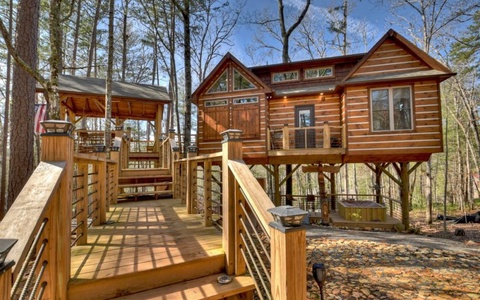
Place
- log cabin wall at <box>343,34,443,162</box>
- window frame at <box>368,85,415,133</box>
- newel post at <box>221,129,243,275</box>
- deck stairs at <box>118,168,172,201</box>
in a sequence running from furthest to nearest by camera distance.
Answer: window frame at <box>368,85,415,133</box>, log cabin wall at <box>343,34,443,162</box>, deck stairs at <box>118,168,172,201</box>, newel post at <box>221,129,243,275</box>

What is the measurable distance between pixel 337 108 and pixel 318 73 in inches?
82.3

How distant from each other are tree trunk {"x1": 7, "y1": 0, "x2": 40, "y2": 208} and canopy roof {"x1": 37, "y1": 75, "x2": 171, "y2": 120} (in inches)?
181

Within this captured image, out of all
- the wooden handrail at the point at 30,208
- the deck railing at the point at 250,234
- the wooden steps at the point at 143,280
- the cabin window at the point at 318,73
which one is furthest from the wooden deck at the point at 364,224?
the wooden handrail at the point at 30,208

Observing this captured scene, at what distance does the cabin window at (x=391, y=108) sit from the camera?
7637 millimetres

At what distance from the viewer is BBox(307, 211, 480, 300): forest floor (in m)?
3.08

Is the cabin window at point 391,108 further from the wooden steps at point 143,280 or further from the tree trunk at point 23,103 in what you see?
the tree trunk at point 23,103

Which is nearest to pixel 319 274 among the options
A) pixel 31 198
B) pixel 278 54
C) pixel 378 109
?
pixel 31 198

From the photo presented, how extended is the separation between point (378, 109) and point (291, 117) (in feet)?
10.4

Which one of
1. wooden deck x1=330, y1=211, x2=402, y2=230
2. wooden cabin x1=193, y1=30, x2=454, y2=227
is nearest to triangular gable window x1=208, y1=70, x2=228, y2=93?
wooden cabin x1=193, y1=30, x2=454, y2=227

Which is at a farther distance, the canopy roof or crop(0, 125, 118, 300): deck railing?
the canopy roof

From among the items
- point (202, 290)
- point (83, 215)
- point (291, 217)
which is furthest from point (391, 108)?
point (83, 215)

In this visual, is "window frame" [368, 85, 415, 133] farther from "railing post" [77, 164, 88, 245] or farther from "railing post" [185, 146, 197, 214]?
"railing post" [77, 164, 88, 245]

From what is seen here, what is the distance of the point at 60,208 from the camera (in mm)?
1779

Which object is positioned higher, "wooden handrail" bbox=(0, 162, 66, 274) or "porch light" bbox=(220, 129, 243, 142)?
"porch light" bbox=(220, 129, 243, 142)
